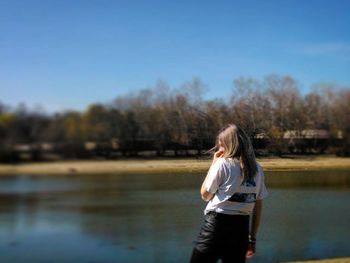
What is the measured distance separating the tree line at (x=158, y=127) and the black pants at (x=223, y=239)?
1972mm

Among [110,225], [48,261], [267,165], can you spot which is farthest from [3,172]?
[110,225]

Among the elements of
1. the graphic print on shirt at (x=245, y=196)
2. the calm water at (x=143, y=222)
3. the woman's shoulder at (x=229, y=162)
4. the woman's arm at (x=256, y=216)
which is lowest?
the calm water at (x=143, y=222)

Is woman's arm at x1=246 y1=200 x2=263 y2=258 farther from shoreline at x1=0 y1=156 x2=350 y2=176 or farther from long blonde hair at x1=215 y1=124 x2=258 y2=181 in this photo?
shoreline at x1=0 y1=156 x2=350 y2=176

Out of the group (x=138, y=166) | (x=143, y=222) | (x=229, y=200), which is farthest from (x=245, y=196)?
(x=143, y=222)

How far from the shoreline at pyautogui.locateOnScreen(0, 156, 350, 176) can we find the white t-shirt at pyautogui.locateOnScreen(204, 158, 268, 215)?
1971 mm

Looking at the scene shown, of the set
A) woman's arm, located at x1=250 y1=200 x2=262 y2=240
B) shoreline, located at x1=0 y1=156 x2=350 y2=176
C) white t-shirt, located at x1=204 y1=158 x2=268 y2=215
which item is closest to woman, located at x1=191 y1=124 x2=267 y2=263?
white t-shirt, located at x1=204 y1=158 x2=268 y2=215

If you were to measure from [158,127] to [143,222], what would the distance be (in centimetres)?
802

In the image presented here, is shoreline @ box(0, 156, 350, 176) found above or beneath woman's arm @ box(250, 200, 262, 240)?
above

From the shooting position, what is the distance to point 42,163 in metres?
5.05

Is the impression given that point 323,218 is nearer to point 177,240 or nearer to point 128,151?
point 177,240

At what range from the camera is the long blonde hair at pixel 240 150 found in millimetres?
3809

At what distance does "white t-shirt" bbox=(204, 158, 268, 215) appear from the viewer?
3.76m

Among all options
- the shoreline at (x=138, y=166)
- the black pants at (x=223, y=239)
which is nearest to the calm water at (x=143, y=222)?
the shoreline at (x=138, y=166)

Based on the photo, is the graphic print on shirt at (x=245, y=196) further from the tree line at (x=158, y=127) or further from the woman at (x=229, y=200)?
the tree line at (x=158, y=127)
